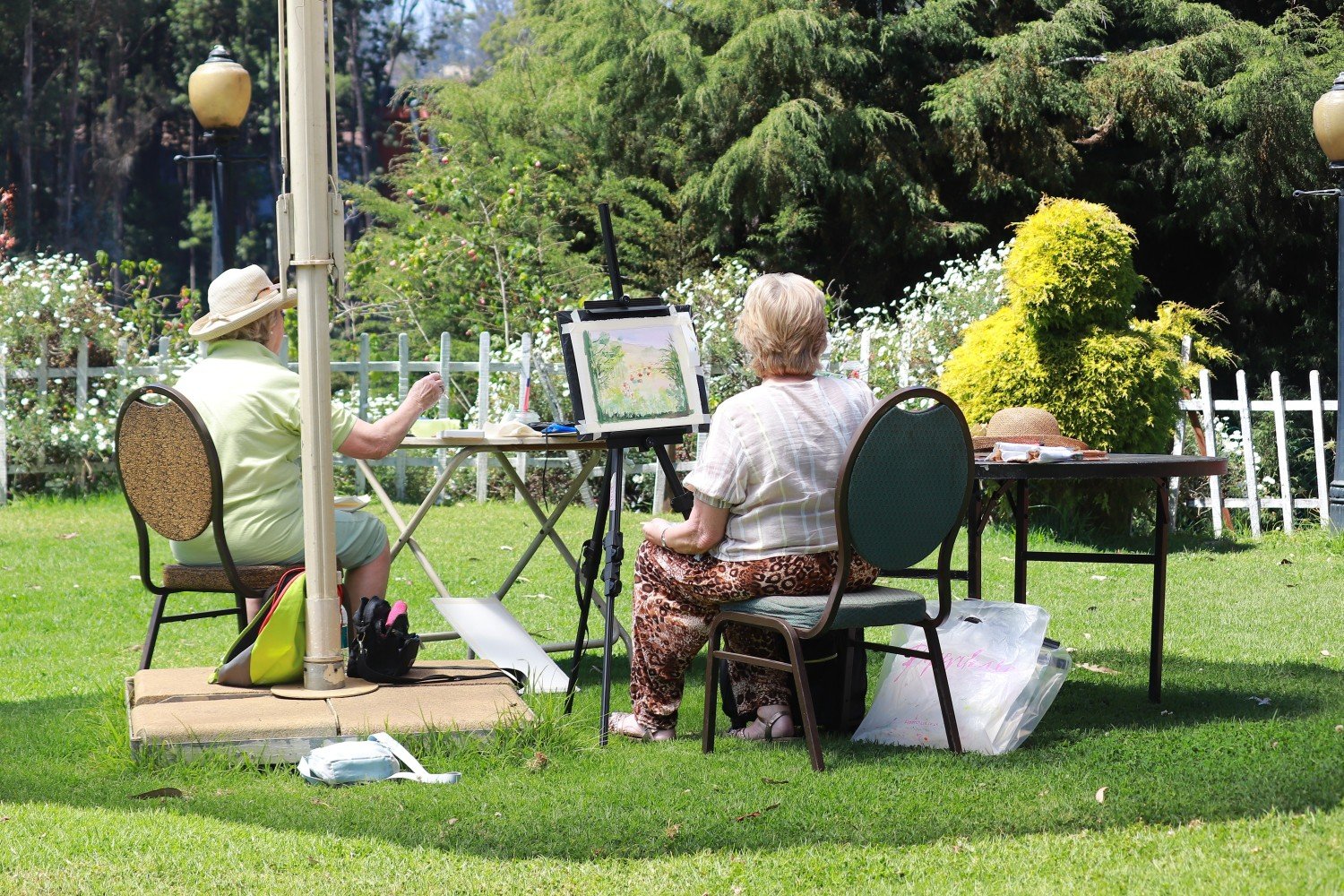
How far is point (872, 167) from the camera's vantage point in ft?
44.1

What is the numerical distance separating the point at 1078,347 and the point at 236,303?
5.29 metres

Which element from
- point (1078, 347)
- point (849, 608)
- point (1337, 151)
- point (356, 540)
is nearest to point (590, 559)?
point (356, 540)

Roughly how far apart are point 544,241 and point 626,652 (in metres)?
8.98

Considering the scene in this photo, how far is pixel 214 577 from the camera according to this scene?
4.25m

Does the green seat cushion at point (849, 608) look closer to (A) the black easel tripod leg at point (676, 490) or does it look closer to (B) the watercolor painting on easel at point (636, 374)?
(A) the black easel tripod leg at point (676, 490)

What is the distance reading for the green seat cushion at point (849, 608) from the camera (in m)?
3.58

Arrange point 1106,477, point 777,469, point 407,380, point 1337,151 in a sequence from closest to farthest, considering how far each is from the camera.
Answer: point 777,469, point 1106,477, point 1337,151, point 407,380

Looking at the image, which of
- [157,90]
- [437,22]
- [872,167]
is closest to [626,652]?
[872,167]

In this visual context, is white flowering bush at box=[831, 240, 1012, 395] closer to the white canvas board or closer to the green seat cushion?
the white canvas board

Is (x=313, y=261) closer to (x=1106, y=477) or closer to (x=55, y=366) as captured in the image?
(x=1106, y=477)

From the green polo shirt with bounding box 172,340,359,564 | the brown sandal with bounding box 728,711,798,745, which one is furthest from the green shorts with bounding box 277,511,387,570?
the brown sandal with bounding box 728,711,798,745

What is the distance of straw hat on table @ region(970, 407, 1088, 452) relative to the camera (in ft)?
14.5

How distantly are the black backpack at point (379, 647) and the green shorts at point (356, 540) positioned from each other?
0.29m

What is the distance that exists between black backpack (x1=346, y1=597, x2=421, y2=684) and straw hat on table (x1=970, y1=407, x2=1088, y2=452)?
1.84 meters
